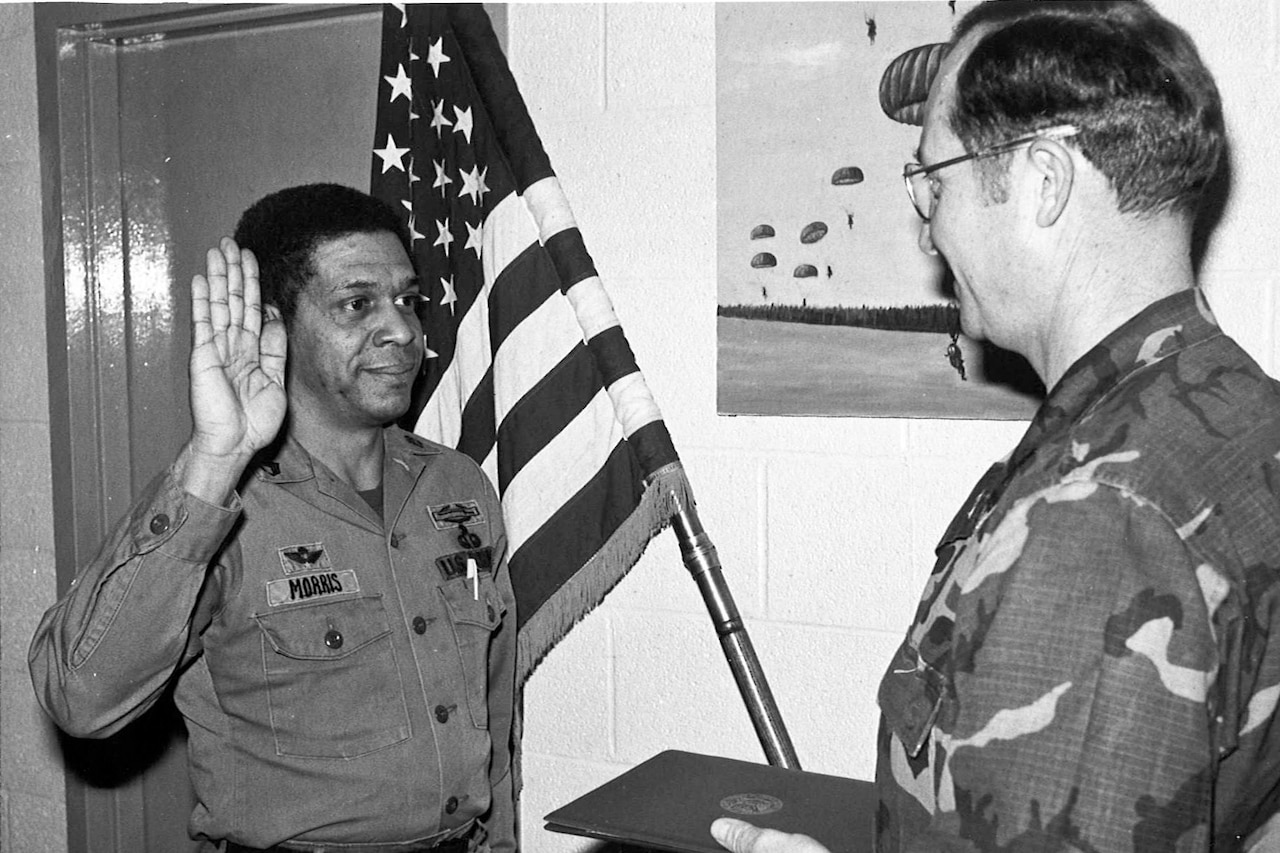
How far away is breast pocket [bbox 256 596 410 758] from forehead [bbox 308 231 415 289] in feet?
1.60

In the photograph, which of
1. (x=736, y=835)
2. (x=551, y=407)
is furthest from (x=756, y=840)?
(x=551, y=407)

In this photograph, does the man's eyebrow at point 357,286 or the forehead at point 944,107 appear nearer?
the forehead at point 944,107

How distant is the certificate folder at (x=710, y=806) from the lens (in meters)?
1.21

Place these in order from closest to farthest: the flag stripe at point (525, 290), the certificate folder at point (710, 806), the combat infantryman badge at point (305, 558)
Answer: the certificate folder at point (710, 806), the combat infantryman badge at point (305, 558), the flag stripe at point (525, 290)

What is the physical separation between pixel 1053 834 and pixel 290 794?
45.3 inches

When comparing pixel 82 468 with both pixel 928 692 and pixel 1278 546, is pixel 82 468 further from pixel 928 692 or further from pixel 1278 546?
pixel 1278 546

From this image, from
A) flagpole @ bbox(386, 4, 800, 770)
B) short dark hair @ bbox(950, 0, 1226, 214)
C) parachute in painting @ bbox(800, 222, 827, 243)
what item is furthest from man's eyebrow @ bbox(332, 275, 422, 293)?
short dark hair @ bbox(950, 0, 1226, 214)

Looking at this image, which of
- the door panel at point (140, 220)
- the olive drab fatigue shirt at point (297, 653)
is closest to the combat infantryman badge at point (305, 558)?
the olive drab fatigue shirt at point (297, 653)

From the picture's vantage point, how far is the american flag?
1.98m

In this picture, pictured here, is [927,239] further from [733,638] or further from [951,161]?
[733,638]

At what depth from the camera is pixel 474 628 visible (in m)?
1.88

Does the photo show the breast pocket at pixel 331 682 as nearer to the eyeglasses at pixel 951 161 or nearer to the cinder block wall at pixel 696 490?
the cinder block wall at pixel 696 490

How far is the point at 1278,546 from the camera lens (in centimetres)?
87

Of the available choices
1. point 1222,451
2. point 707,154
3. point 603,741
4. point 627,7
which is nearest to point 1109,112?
point 1222,451
